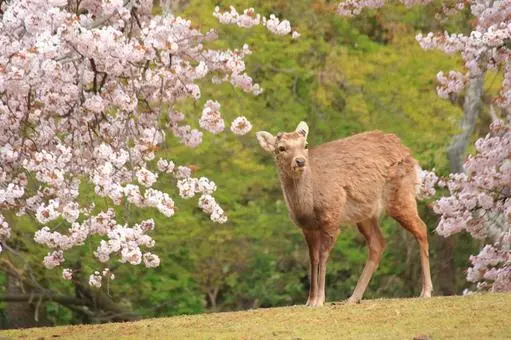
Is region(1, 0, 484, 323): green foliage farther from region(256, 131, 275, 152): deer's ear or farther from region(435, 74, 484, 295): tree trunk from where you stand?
region(256, 131, 275, 152): deer's ear

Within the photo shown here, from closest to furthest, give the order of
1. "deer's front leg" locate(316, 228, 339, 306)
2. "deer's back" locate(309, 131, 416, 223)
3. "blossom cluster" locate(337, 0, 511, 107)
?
"blossom cluster" locate(337, 0, 511, 107) < "deer's front leg" locate(316, 228, 339, 306) < "deer's back" locate(309, 131, 416, 223)

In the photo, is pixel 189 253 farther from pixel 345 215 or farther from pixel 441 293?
pixel 345 215

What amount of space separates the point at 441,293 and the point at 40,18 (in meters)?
17.6

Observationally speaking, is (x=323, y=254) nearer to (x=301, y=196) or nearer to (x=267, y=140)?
(x=301, y=196)

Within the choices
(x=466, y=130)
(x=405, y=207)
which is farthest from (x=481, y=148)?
(x=466, y=130)

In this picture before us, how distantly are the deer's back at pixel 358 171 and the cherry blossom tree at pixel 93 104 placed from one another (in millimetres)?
2410

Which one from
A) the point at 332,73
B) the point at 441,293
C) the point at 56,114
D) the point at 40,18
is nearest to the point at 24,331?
the point at 56,114

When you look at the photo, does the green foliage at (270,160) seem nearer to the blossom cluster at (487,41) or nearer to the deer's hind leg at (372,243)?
the deer's hind leg at (372,243)

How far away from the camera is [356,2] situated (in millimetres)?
19250

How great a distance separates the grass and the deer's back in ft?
3.97

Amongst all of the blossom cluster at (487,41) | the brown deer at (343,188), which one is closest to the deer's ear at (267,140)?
the brown deer at (343,188)

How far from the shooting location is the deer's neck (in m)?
16.3

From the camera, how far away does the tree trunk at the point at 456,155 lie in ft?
86.1

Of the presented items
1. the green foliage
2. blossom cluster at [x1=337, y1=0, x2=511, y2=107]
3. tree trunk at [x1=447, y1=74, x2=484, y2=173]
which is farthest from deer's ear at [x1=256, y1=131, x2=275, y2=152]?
the green foliage
